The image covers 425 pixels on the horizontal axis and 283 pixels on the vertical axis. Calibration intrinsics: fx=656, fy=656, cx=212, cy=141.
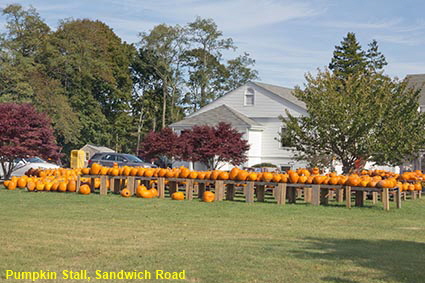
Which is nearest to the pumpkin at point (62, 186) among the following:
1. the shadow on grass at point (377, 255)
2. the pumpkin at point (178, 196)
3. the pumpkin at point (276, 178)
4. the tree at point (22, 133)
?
the pumpkin at point (178, 196)

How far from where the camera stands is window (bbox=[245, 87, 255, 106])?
48844 mm

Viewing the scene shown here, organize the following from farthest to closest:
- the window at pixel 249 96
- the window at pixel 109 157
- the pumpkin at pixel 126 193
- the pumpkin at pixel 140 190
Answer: the window at pixel 249 96
the window at pixel 109 157
the pumpkin at pixel 126 193
the pumpkin at pixel 140 190

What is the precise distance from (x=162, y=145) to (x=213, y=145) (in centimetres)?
361

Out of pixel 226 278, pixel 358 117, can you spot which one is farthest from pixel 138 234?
pixel 358 117

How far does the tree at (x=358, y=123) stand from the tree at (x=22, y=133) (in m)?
10.2

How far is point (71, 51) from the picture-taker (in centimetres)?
5791

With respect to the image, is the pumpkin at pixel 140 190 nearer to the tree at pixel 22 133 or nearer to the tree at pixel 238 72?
the tree at pixel 22 133

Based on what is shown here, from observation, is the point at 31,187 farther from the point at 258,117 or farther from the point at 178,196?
the point at 258,117

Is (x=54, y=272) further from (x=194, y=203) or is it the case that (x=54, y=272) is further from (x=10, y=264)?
(x=194, y=203)

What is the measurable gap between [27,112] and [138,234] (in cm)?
1713

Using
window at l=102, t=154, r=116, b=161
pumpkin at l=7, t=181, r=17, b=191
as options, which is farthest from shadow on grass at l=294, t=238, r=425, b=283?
window at l=102, t=154, r=116, b=161

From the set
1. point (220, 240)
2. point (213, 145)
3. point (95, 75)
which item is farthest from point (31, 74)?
point (220, 240)

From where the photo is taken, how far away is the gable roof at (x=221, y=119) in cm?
4625

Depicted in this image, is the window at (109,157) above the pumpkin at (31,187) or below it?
above
